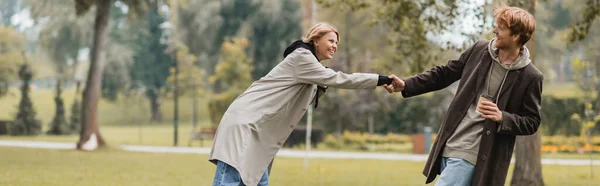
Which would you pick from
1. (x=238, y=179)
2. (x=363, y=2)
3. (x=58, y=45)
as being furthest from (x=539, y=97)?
(x=58, y=45)

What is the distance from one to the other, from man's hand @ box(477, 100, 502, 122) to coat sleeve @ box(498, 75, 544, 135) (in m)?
0.06

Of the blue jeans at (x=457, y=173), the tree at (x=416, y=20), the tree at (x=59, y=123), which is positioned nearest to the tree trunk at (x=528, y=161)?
the tree at (x=416, y=20)

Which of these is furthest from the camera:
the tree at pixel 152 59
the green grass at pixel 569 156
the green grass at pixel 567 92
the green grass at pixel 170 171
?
the tree at pixel 152 59

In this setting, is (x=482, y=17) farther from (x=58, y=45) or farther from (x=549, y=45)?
(x=58, y=45)

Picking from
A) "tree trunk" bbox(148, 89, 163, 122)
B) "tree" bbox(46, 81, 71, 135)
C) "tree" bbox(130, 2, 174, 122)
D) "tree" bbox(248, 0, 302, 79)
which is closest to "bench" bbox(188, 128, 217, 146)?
"tree" bbox(46, 81, 71, 135)

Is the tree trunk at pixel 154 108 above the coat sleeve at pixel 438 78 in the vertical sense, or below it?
below

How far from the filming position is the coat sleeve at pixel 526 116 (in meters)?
5.20

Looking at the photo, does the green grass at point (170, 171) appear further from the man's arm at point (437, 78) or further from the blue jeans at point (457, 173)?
the blue jeans at point (457, 173)

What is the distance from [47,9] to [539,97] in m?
51.2

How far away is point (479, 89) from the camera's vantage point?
17.6 ft

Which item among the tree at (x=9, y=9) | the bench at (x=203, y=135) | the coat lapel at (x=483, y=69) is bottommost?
the bench at (x=203, y=135)

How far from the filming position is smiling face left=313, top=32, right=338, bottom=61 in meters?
6.15

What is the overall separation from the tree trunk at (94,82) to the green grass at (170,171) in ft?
4.82

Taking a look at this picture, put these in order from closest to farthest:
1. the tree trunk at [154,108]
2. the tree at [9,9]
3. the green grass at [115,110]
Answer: the green grass at [115,110] → the tree trunk at [154,108] → the tree at [9,9]
